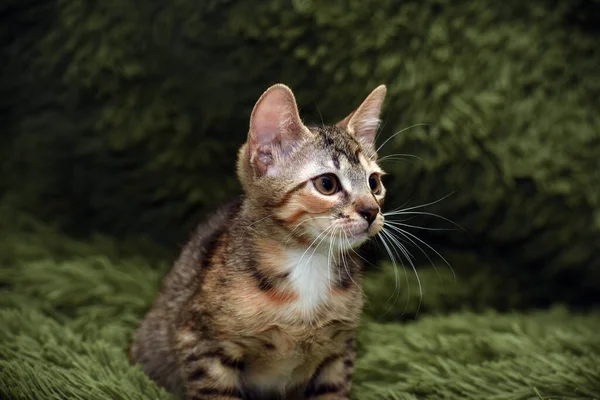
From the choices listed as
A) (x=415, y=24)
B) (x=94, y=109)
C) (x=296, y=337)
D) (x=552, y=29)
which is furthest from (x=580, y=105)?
(x=94, y=109)

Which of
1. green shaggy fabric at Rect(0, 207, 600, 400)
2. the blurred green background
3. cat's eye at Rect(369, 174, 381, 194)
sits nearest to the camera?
cat's eye at Rect(369, 174, 381, 194)

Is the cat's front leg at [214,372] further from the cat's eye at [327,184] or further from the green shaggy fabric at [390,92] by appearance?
the green shaggy fabric at [390,92]

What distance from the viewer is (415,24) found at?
80.5 inches

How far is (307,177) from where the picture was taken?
57.7 inches

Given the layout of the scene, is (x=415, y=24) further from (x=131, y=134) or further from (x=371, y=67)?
(x=131, y=134)

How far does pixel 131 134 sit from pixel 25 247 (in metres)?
0.39

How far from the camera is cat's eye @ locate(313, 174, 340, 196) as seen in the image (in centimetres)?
146

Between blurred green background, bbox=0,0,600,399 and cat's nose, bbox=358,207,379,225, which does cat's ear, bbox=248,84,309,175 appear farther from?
blurred green background, bbox=0,0,600,399

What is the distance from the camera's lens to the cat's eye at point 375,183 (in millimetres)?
1531

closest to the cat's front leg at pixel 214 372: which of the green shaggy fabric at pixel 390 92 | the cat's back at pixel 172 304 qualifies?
the cat's back at pixel 172 304

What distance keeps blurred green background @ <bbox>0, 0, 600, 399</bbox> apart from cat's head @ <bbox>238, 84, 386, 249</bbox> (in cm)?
51

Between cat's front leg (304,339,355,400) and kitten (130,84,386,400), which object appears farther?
cat's front leg (304,339,355,400)

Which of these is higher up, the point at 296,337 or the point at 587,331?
the point at 296,337

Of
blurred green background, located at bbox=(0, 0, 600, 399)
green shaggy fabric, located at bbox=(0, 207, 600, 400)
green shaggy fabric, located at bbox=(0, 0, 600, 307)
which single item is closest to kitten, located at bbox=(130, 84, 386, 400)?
green shaggy fabric, located at bbox=(0, 207, 600, 400)
